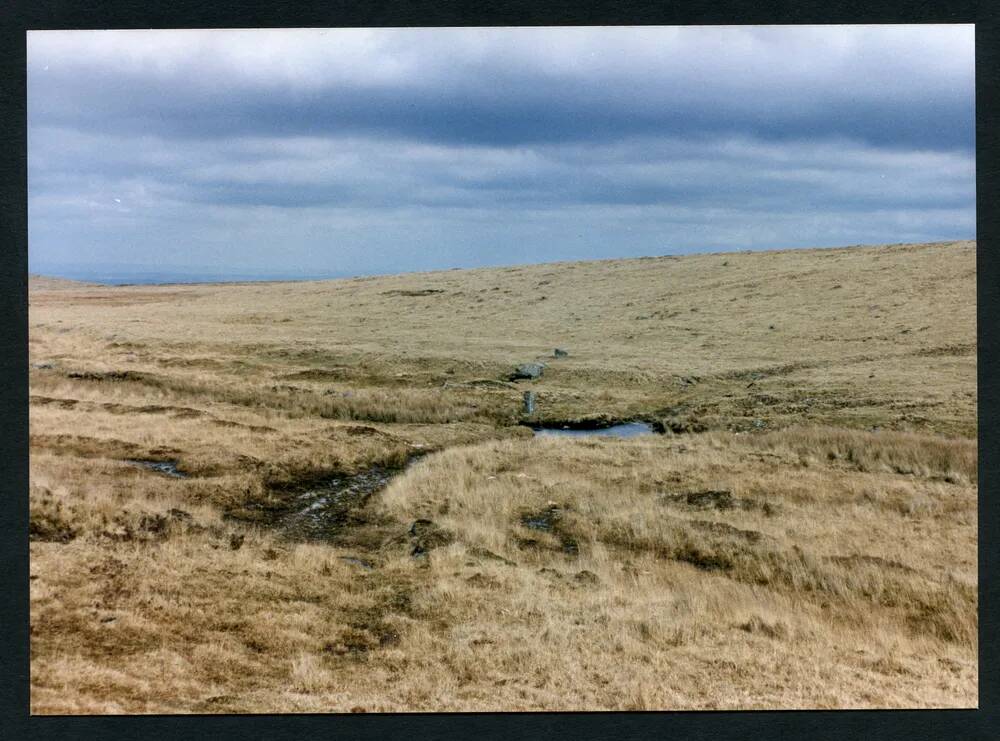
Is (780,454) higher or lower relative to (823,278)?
lower

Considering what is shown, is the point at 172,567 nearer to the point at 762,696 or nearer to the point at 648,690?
the point at 648,690

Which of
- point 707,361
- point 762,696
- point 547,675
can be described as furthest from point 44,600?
point 707,361

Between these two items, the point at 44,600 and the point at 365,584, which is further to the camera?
the point at 365,584

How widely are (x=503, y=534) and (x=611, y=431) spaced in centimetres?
1276

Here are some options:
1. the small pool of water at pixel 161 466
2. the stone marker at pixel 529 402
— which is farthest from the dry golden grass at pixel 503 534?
the stone marker at pixel 529 402

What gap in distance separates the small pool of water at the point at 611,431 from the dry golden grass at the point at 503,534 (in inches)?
40.4

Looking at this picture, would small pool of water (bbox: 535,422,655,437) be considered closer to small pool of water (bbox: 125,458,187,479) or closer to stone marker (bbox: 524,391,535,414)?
stone marker (bbox: 524,391,535,414)

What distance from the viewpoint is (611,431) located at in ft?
86.9

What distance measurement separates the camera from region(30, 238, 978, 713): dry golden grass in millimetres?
8805

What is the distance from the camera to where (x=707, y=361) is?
122 ft

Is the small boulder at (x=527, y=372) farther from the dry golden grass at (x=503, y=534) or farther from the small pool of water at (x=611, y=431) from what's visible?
the small pool of water at (x=611, y=431)

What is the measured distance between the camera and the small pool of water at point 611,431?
84.4ft

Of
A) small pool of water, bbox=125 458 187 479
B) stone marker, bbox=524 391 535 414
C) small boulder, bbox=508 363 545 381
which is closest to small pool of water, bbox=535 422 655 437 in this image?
stone marker, bbox=524 391 535 414

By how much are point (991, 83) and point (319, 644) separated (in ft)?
37.7
